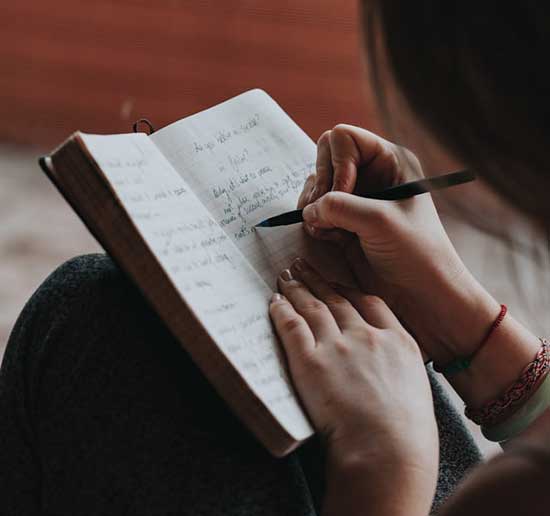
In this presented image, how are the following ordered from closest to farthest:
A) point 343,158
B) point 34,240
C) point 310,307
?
point 310,307 < point 343,158 < point 34,240

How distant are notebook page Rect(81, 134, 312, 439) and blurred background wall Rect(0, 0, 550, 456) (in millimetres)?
1206

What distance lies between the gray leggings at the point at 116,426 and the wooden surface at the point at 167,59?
1.38 metres

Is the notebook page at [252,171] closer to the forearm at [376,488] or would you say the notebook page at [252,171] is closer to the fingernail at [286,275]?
the fingernail at [286,275]

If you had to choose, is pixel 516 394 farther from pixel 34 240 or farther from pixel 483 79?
pixel 34 240

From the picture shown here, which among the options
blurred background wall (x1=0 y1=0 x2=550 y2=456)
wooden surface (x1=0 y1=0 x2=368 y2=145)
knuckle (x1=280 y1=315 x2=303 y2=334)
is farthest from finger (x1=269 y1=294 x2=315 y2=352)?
wooden surface (x1=0 y1=0 x2=368 y2=145)

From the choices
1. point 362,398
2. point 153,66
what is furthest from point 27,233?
point 362,398

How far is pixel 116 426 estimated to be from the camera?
0.59m

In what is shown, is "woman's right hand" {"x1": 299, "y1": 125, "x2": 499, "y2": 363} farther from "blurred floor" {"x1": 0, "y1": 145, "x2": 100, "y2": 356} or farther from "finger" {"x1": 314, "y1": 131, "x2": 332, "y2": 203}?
"blurred floor" {"x1": 0, "y1": 145, "x2": 100, "y2": 356}

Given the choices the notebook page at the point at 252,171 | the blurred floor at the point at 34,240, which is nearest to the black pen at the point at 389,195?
the notebook page at the point at 252,171

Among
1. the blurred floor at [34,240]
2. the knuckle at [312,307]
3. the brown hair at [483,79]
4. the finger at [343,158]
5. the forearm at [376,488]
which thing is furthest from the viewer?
the blurred floor at [34,240]

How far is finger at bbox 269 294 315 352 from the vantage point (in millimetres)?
610

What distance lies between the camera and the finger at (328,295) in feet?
2.13

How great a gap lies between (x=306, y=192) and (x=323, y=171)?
3 centimetres

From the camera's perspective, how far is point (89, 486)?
0.58 m
